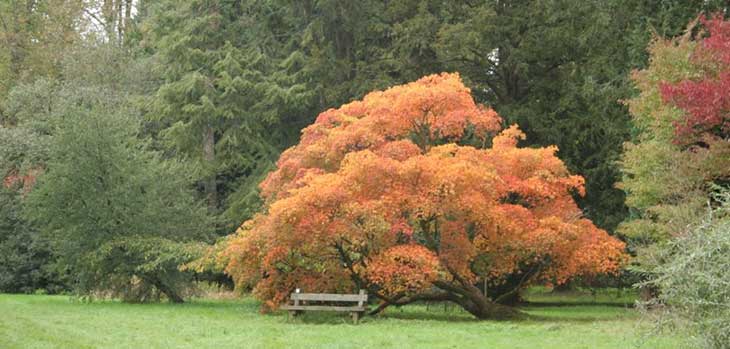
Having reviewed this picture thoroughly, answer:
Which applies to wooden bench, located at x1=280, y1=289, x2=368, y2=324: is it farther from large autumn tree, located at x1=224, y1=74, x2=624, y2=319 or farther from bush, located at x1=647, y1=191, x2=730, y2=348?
bush, located at x1=647, y1=191, x2=730, y2=348

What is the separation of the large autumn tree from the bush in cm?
806

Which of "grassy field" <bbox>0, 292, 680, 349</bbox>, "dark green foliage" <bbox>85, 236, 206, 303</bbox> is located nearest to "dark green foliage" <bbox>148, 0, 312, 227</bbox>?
"dark green foliage" <bbox>85, 236, 206, 303</bbox>

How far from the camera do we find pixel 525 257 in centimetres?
2170

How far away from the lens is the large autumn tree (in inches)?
782

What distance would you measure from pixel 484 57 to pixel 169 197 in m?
11.0

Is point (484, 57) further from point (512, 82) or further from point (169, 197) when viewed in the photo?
point (169, 197)

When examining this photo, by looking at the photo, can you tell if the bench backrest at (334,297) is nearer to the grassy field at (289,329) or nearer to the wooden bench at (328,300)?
the wooden bench at (328,300)

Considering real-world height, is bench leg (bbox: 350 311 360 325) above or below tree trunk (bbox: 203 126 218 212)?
below

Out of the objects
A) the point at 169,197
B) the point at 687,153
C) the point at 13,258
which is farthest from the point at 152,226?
the point at 687,153

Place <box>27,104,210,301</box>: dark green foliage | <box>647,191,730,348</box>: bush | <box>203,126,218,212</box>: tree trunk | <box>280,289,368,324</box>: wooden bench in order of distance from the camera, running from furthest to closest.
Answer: <box>203,126,218,212</box>: tree trunk → <box>27,104,210,301</box>: dark green foliage → <box>280,289,368,324</box>: wooden bench → <box>647,191,730,348</box>: bush

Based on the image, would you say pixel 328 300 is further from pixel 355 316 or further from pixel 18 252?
pixel 18 252

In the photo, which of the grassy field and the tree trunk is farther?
the tree trunk

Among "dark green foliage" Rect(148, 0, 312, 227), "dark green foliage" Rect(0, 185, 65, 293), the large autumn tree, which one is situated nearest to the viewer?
the large autumn tree

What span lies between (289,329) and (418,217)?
164 inches
